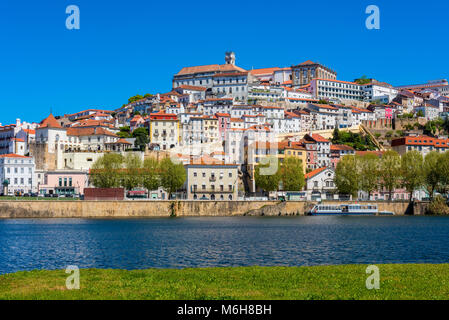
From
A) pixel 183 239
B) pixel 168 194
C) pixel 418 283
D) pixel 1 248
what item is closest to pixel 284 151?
pixel 168 194

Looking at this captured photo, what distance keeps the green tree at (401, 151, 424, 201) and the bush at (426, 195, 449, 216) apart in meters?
4.55

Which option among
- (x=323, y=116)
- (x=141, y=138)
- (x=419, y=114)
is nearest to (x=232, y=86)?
(x=323, y=116)

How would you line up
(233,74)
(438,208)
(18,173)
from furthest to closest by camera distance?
(233,74)
(18,173)
(438,208)

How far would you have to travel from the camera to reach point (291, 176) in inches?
3733

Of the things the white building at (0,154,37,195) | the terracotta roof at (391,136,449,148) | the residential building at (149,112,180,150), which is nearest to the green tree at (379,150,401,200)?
the terracotta roof at (391,136,449,148)

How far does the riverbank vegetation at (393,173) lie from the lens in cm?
9219

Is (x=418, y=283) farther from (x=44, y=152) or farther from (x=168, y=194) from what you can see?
(x=44, y=152)

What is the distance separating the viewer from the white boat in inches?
3492

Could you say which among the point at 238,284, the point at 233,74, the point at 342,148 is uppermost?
the point at 233,74

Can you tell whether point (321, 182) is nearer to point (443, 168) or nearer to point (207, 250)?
point (443, 168)

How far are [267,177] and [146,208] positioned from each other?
24.4m

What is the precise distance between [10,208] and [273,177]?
4400cm

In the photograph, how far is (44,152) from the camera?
111562 millimetres

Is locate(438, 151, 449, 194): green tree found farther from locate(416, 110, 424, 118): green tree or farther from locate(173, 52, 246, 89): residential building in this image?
locate(173, 52, 246, 89): residential building
